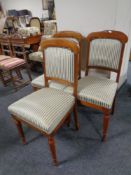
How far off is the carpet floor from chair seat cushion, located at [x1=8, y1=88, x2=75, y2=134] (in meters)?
0.44

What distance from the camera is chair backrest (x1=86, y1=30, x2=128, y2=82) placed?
159 cm

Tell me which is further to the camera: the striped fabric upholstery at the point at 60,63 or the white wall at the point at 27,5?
the white wall at the point at 27,5

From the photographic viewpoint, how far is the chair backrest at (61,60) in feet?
4.52

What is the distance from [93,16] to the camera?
1831mm

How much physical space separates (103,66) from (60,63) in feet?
1.94

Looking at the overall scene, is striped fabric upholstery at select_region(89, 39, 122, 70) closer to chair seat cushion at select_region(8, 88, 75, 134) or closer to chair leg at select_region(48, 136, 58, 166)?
chair seat cushion at select_region(8, 88, 75, 134)

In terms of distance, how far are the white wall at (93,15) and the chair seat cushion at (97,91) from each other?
490 mm

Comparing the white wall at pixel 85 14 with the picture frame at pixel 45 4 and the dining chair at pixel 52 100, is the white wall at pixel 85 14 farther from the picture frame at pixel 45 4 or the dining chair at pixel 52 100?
the picture frame at pixel 45 4

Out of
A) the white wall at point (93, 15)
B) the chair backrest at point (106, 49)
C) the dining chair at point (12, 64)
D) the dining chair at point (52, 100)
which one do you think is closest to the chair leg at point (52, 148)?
the dining chair at point (52, 100)

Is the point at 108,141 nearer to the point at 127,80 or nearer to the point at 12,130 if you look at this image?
the point at 12,130

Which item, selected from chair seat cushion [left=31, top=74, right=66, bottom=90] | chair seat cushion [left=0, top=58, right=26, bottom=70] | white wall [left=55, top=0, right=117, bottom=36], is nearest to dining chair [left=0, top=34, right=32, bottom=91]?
chair seat cushion [left=0, top=58, right=26, bottom=70]

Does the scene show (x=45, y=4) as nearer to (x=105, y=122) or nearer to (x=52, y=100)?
(x=52, y=100)

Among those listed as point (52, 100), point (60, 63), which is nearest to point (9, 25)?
point (60, 63)

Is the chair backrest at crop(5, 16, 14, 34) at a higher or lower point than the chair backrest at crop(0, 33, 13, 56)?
higher
